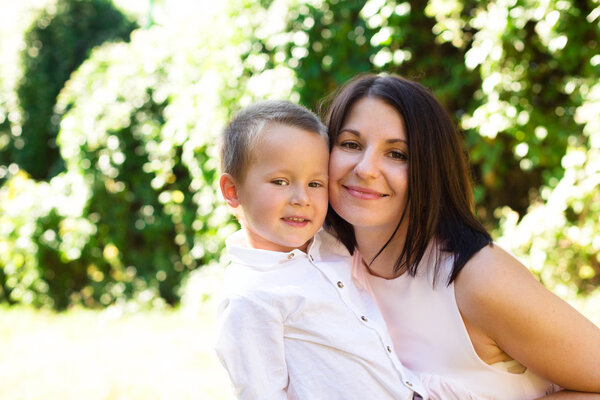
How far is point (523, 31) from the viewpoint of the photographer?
12.5 ft

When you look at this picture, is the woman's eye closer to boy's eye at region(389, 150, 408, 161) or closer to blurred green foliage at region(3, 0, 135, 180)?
boy's eye at region(389, 150, 408, 161)

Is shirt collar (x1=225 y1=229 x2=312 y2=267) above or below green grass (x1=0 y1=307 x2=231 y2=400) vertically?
above

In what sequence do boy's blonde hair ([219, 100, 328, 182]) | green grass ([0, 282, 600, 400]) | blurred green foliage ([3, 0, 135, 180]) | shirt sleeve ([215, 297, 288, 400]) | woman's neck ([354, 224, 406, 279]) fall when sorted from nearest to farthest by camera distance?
1. shirt sleeve ([215, 297, 288, 400])
2. boy's blonde hair ([219, 100, 328, 182])
3. woman's neck ([354, 224, 406, 279])
4. green grass ([0, 282, 600, 400])
5. blurred green foliage ([3, 0, 135, 180])

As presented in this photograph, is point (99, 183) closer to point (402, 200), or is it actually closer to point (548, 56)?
point (548, 56)

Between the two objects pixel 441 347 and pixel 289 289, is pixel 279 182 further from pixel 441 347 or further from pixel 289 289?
pixel 441 347

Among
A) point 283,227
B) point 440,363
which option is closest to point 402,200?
point 283,227

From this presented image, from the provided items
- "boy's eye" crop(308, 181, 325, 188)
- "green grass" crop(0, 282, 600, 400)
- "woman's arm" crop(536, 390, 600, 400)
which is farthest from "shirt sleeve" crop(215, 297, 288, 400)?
"green grass" crop(0, 282, 600, 400)

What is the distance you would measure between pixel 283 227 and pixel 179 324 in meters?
3.69

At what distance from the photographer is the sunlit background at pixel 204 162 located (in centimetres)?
385

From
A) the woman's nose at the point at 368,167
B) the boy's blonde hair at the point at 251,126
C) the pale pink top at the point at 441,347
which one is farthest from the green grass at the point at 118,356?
the woman's nose at the point at 368,167

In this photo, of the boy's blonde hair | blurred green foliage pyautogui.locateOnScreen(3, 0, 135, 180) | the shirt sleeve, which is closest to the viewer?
the shirt sleeve

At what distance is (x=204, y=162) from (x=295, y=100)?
118cm

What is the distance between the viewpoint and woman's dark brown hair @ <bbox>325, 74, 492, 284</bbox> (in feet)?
6.29

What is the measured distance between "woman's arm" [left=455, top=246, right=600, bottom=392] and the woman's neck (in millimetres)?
354
